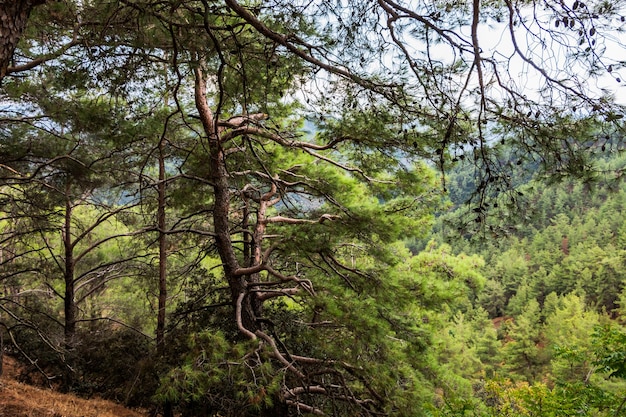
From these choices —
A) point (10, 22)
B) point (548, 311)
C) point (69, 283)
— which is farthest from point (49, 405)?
point (548, 311)

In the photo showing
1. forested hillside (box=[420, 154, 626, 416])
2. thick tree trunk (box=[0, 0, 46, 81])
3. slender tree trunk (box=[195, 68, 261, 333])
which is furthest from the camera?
slender tree trunk (box=[195, 68, 261, 333])

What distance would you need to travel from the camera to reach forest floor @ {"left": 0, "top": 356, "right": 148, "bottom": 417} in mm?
5220

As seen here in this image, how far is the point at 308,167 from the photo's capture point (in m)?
5.80

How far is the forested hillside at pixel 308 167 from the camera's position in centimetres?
218

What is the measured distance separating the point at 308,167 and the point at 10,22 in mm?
4180

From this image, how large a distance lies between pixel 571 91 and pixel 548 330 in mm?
33644

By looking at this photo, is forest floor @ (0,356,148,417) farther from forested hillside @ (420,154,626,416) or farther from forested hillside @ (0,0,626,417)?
forested hillside @ (420,154,626,416)

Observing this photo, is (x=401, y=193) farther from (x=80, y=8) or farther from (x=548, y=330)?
(x=548, y=330)

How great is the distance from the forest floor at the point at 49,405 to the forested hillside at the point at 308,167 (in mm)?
414

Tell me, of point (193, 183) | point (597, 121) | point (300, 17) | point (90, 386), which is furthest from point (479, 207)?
point (90, 386)

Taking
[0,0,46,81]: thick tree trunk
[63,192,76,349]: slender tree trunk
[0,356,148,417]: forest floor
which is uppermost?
[0,0,46,81]: thick tree trunk

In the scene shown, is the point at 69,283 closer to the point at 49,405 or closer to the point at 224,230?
the point at 49,405

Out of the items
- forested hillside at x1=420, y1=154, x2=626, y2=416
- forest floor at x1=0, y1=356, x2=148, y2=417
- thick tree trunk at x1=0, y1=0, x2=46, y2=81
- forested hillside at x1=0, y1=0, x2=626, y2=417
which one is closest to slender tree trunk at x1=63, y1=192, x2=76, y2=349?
forested hillside at x1=0, y1=0, x2=626, y2=417

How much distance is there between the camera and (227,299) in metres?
5.83
